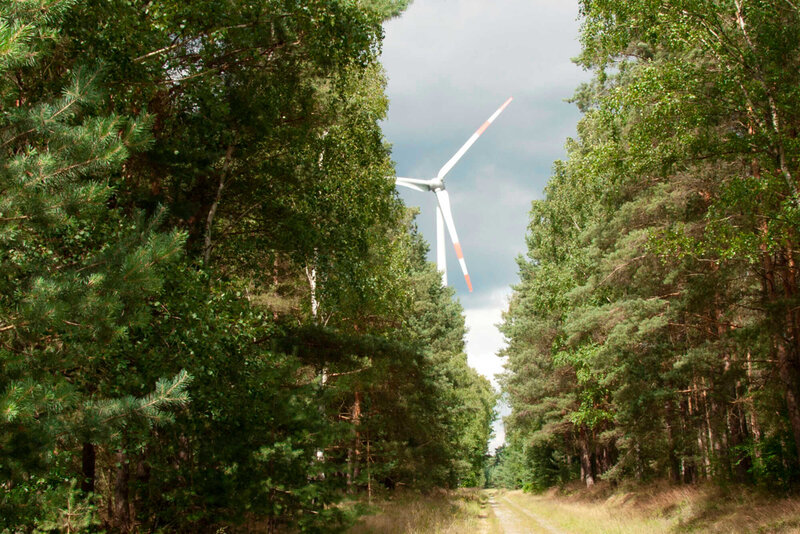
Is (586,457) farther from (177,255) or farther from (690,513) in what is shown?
(177,255)

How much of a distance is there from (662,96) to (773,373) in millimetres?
6607

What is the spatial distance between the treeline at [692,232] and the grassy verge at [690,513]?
95cm

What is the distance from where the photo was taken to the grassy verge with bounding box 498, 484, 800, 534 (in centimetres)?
1125

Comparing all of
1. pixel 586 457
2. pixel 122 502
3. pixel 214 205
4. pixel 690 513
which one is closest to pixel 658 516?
pixel 690 513

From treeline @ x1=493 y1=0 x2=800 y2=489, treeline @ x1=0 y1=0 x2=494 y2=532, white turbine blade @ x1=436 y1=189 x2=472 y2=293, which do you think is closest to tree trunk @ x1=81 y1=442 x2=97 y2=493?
treeline @ x1=0 y1=0 x2=494 y2=532

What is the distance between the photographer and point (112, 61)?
6996mm

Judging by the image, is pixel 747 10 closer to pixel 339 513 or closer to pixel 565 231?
pixel 339 513

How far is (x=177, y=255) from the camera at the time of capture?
16.2ft

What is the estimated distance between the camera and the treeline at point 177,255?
4609mm

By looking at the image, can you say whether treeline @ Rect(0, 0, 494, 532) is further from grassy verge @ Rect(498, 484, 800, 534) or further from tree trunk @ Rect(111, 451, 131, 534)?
grassy verge @ Rect(498, 484, 800, 534)

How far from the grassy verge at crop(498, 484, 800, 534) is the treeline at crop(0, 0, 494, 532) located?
6842mm

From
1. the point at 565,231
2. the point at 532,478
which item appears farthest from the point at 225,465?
the point at 532,478

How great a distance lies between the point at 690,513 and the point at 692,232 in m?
7.55

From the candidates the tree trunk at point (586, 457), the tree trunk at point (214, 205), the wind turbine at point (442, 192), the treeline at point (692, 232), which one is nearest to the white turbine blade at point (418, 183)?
the wind turbine at point (442, 192)
